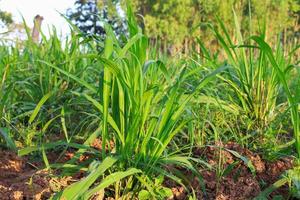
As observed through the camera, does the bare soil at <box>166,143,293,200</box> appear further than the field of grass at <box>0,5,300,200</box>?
Yes

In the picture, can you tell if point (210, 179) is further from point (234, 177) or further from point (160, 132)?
point (160, 132)

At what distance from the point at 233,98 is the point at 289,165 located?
52 cm

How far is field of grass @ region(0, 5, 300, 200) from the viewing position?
4.54 ft

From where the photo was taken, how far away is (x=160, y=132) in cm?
145

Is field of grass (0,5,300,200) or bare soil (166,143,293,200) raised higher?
field of grass (0,5,300,200)

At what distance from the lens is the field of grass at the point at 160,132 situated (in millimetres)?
1385

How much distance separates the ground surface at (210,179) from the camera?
1448 millimetres

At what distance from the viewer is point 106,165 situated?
1280 millimetres

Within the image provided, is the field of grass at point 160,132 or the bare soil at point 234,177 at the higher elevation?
the field of grass at point 160,132

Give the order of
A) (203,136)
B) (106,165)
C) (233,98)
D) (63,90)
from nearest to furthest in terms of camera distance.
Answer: (106,165)
(203,136)
(233,98)
(63,90)

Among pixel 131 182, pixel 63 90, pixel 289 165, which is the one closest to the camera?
pixel 131 182

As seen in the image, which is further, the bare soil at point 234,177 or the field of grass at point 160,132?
the bare soil at point 234,177

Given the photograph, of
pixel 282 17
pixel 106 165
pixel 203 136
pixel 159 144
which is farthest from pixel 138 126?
pixel 282 17

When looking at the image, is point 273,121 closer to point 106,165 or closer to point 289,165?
point 289,165
